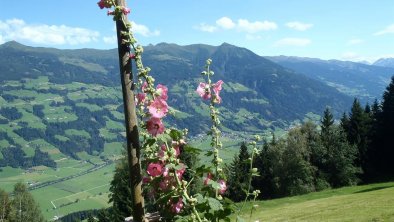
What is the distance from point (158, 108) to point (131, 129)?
335 millimetres

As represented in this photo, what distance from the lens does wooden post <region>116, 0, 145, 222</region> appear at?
4047 millimetres

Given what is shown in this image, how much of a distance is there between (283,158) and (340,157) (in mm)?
9458

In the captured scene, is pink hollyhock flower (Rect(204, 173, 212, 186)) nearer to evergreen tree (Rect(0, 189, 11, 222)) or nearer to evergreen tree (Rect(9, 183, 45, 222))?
evergreen tree (Rect(0, 189, 11, 222))

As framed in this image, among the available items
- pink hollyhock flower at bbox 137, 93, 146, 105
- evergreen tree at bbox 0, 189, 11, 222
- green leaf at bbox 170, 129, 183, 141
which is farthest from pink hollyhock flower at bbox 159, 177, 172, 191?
evergreen tree at bbox 0, 189, 11, 222

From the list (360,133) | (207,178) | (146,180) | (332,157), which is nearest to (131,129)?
(146,180)

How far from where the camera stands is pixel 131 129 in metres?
4.08

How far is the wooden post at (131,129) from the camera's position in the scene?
13.3 ft

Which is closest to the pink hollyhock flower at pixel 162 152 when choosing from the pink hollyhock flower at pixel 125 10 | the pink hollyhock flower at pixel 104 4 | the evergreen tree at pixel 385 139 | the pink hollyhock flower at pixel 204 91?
the pink hollyhock flower at pixel 204 91

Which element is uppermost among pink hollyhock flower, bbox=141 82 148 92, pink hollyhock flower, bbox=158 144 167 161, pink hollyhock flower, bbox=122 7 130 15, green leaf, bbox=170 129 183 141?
pink hollyhock flower, bbox=122 7 130 15

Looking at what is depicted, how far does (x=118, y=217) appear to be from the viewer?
52.5 meters

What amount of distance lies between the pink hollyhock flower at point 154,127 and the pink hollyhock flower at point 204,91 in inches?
26.3

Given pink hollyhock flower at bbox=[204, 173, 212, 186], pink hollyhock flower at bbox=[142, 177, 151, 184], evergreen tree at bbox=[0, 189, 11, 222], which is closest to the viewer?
pink hollyhock flower at bbox=[142, 177, 151, 184]

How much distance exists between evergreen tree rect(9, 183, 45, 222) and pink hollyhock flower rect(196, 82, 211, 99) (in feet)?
274

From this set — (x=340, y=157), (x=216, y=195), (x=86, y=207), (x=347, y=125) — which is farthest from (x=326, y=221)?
(x=86, y=207)
